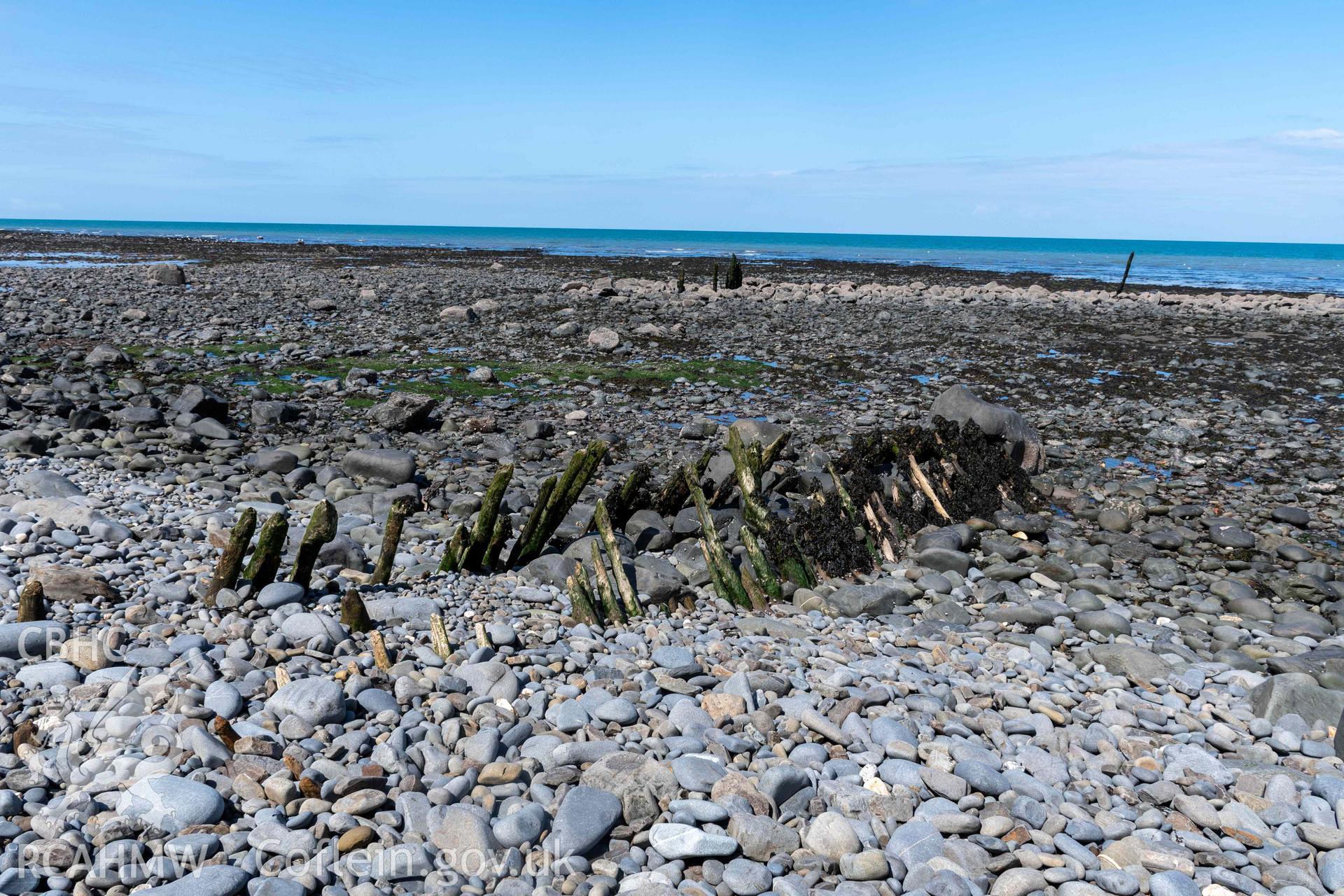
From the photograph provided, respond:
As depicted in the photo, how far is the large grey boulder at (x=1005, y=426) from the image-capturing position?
41.5 feet

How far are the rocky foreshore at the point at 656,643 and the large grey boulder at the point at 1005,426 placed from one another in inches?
3.1

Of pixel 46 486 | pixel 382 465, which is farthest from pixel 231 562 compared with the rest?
pixel 382 465

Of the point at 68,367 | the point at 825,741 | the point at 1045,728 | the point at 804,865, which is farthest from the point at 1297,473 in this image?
the point at 68,367

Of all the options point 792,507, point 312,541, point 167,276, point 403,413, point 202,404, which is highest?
point 167,276

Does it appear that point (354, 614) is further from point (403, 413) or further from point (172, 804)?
point (403, 413)

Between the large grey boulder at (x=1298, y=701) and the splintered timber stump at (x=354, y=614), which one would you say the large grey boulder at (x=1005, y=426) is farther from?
the splintered timber stump at (x=354, y=614)

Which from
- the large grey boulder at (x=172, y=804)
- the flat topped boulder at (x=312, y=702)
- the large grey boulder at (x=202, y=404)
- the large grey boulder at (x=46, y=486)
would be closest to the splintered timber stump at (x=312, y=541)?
the flat topped boulder at (x=312, y=702)

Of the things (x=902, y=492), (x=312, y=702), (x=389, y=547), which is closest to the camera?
(x=312, y=702)

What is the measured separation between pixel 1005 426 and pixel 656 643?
7826 mm

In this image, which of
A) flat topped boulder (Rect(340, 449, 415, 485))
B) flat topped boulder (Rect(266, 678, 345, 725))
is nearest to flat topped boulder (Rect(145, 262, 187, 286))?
flat topped boulder (Rect(340, 449, 415, 485))

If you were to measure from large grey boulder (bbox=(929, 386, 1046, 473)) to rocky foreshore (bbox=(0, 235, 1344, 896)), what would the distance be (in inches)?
3.1

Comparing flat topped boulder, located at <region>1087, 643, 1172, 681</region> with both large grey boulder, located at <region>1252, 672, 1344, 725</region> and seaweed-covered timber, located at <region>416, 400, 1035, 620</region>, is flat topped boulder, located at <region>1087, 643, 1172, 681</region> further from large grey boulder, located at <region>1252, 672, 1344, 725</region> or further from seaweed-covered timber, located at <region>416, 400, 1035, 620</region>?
seaweed-covered timber, located at <region>416, 400, 1035, 620</region>

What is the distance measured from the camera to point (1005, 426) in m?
12.7

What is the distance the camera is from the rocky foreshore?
439 centimetres
